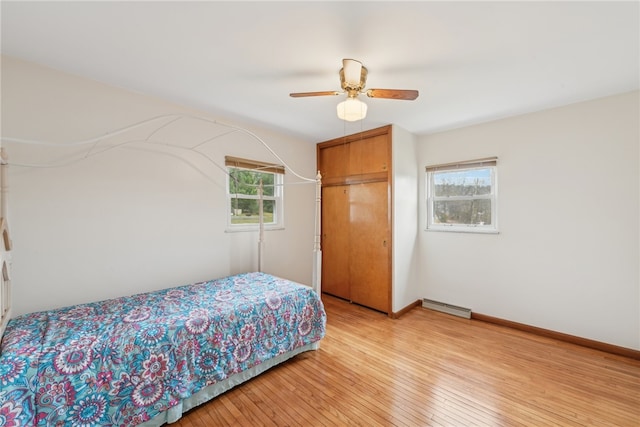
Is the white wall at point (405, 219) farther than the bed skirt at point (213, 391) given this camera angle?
Yes

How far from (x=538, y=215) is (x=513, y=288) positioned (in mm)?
894

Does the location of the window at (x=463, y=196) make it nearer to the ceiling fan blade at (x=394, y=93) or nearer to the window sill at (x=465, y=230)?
the window sill at (x=465, y=230)

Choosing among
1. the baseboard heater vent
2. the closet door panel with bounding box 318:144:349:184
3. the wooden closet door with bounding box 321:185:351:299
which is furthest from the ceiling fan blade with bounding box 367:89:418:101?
the baseboard heater vent

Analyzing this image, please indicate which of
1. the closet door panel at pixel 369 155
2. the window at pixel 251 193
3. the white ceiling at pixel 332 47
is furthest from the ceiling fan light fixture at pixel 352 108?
the closet door panel at pixel 369 155

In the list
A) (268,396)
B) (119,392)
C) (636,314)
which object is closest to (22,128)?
(119,392)

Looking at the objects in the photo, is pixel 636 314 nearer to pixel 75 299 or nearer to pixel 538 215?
pixel 538 215

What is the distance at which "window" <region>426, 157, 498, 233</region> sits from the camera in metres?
3.27

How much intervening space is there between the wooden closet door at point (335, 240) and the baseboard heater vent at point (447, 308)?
3.72 feet

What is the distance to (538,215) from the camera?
2.91 metres

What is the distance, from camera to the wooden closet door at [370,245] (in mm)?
3500

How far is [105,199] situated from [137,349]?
144 cm

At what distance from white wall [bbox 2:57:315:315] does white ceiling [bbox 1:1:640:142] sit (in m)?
0.23

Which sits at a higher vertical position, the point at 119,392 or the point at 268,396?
the point at 119,392

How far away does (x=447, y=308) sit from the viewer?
3555mm
